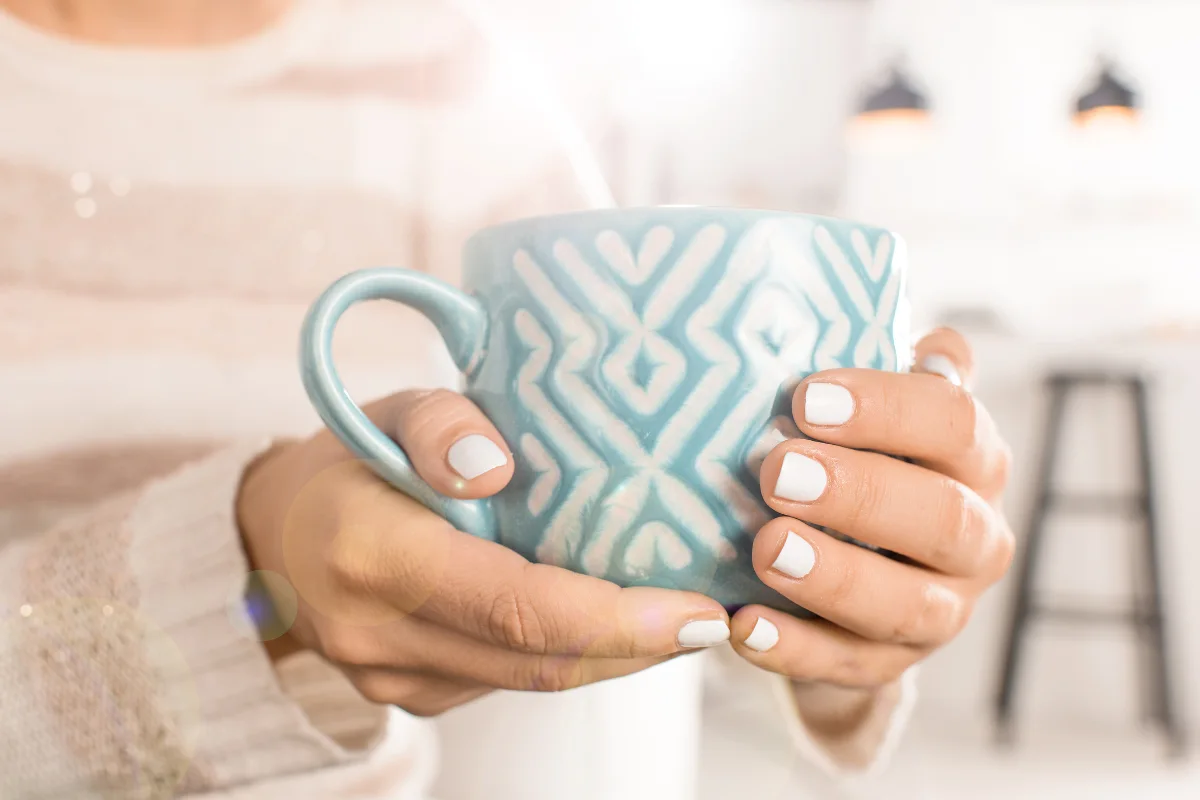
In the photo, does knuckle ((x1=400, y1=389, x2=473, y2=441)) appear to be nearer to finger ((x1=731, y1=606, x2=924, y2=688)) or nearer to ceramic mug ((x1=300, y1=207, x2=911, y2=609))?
ceramic mug ((x1=300, y1=207, x2=911, y2=609))

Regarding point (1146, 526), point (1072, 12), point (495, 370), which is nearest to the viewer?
point (495, 370)

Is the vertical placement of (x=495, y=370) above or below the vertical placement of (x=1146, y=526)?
above

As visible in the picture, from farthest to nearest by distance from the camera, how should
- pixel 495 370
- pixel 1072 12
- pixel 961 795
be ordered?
pixel 1072 12 < pixel 961 795 < pixel 495 370

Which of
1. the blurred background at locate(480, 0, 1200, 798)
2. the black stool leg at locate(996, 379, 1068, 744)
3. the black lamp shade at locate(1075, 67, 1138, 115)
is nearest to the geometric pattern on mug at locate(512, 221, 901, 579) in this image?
the blurred background at locate(480, 0, 1200, 798)

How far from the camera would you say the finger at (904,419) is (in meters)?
0.35

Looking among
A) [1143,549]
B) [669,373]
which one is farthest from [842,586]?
[1143,549]

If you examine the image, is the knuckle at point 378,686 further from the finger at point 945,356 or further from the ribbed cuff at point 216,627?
the finger at point 945,356

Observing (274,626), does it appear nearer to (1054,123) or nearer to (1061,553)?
(1061,553)

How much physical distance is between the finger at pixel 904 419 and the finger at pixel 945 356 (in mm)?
43

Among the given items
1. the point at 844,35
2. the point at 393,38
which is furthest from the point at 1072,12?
the point at 393,38

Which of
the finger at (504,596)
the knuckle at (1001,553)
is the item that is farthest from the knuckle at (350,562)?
the knuckle at (1001,553)

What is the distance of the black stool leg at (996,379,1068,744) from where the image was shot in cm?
226

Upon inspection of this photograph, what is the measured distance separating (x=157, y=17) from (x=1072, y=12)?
521 cm

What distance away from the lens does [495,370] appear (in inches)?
15.2
